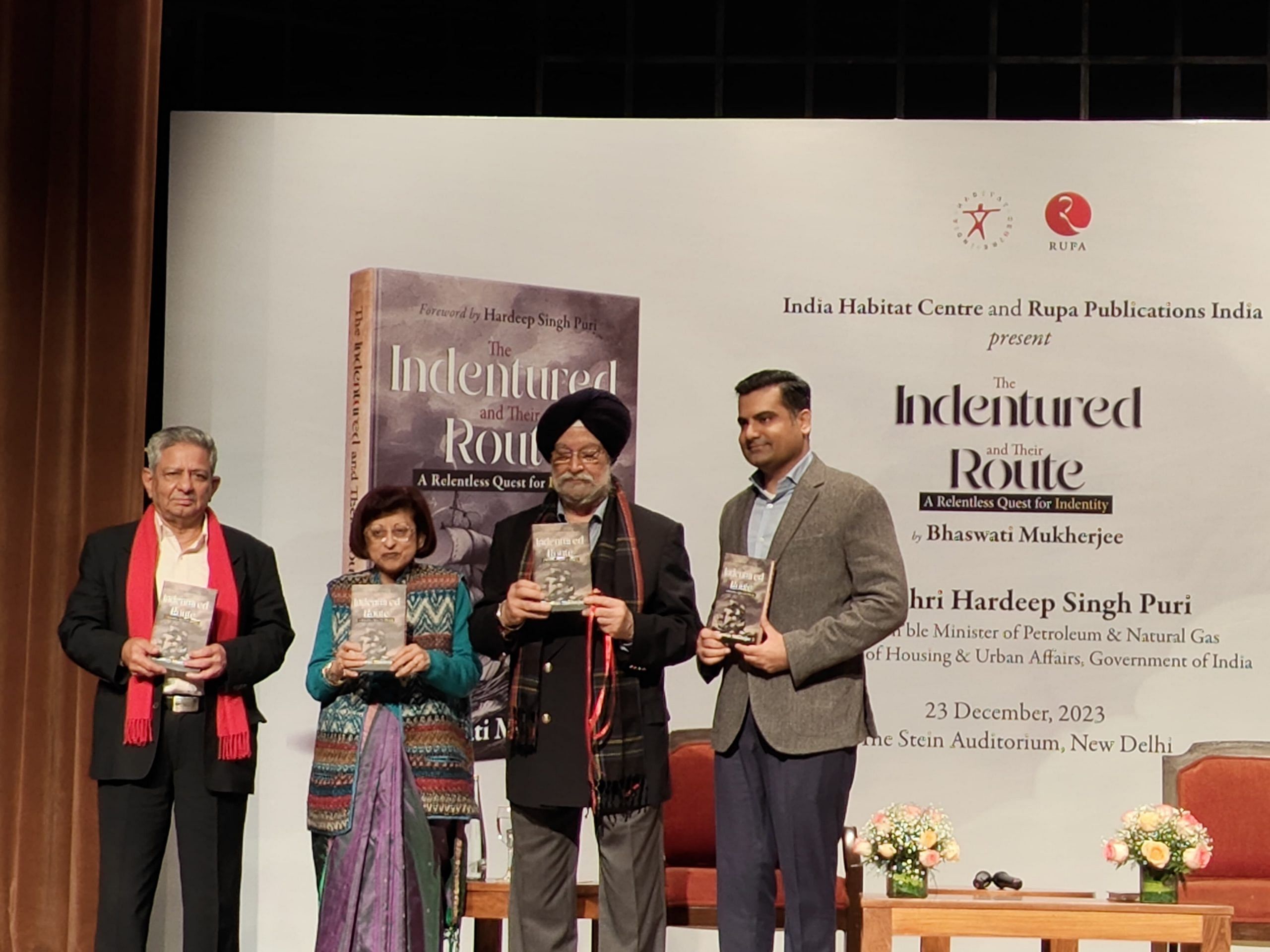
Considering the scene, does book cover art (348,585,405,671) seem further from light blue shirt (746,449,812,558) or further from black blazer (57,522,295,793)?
light blue shirt (746,449,812,558)

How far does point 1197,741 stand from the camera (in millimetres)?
5414

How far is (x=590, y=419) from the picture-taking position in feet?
13.7

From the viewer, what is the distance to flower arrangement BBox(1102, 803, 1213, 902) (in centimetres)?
433

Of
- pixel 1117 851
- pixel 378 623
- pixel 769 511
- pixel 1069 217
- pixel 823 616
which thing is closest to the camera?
pixel 378 623

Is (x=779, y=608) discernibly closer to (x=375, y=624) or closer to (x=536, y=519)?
(x=536, y=519)

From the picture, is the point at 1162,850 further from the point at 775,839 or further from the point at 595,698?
the point at 595,698

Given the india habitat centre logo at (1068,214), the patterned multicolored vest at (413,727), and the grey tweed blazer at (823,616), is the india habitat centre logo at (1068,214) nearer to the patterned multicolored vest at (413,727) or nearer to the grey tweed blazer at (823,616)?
the grey tweed blazer at (823,616)

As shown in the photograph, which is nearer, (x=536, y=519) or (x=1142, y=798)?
(x=536, y=519)

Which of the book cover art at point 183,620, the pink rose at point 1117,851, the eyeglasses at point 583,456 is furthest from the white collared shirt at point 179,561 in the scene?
the pink rose at point 1117,851

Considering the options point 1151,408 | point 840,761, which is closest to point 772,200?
point 1151,408

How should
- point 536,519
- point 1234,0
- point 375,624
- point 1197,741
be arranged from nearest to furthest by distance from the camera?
1. point 375,624
2. point 536,519
3. point 1197,741
4. point 1234,0

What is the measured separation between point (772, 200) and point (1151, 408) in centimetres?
141

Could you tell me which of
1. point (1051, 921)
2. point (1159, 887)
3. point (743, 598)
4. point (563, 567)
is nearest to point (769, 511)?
point (743, 598)

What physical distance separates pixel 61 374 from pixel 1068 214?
11.0 feet
